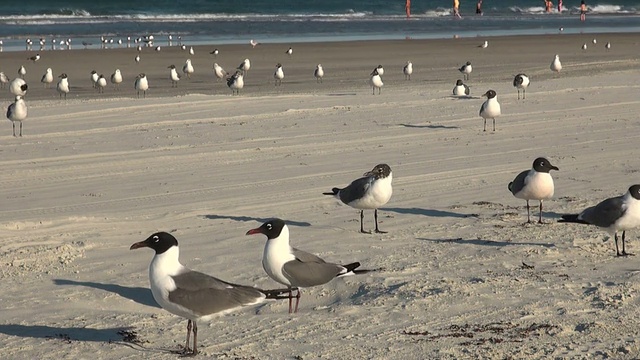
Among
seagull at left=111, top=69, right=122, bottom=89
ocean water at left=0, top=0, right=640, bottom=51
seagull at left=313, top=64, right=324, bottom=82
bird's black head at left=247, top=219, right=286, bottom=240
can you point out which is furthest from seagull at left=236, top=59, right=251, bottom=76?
bird's black head at left=247, top=219, right=286, bottom=240

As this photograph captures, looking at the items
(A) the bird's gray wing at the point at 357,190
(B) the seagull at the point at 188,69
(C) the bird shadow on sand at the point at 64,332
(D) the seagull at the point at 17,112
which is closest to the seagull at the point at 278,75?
(B) the seagull at the point at 188,69

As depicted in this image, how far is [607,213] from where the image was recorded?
9.45 metres

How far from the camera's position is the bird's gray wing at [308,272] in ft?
26.5

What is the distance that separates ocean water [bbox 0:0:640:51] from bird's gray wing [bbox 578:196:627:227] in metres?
37.6

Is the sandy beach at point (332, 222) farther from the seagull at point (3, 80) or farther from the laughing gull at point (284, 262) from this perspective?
the seagull at point (3, 80)

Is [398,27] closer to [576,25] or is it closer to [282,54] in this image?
[576,25]

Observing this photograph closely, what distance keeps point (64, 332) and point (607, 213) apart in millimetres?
4724

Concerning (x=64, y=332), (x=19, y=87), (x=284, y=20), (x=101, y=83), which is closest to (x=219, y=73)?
(x=101, y=83)

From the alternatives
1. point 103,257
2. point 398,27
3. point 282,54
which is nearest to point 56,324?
point 103,257

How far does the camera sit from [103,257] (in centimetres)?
1007

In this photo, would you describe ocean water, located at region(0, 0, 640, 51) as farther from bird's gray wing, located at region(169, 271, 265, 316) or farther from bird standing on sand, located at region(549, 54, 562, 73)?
bird's gray wing, located at region(169, 271, 265, 316)

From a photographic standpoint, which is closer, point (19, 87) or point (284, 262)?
point (284, 262)

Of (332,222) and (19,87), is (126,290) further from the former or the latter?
(19,87)

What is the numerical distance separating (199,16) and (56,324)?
5974cm
